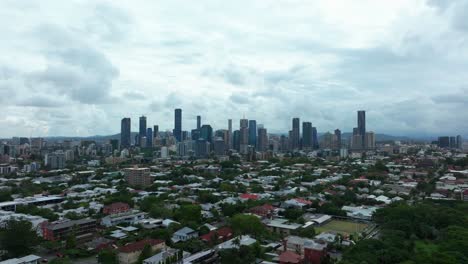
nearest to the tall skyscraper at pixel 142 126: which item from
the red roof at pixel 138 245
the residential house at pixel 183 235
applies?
the residential house at pixel 183 235

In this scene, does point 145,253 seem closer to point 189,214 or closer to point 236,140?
point 189,214

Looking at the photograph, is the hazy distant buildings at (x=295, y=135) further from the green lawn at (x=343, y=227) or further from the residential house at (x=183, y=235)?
the residential house at (x=183, y=235)

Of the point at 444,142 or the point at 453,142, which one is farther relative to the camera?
the point at 453,142

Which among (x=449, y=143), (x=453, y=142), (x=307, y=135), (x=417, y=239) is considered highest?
(x=307, y=135)

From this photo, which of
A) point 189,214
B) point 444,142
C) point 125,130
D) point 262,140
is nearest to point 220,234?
point 189,214

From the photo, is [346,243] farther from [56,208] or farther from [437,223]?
[56,208]

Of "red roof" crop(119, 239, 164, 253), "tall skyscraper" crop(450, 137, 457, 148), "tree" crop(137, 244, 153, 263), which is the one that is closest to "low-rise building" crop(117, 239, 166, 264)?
"red roof" crop(119, 239, 164, 253)
